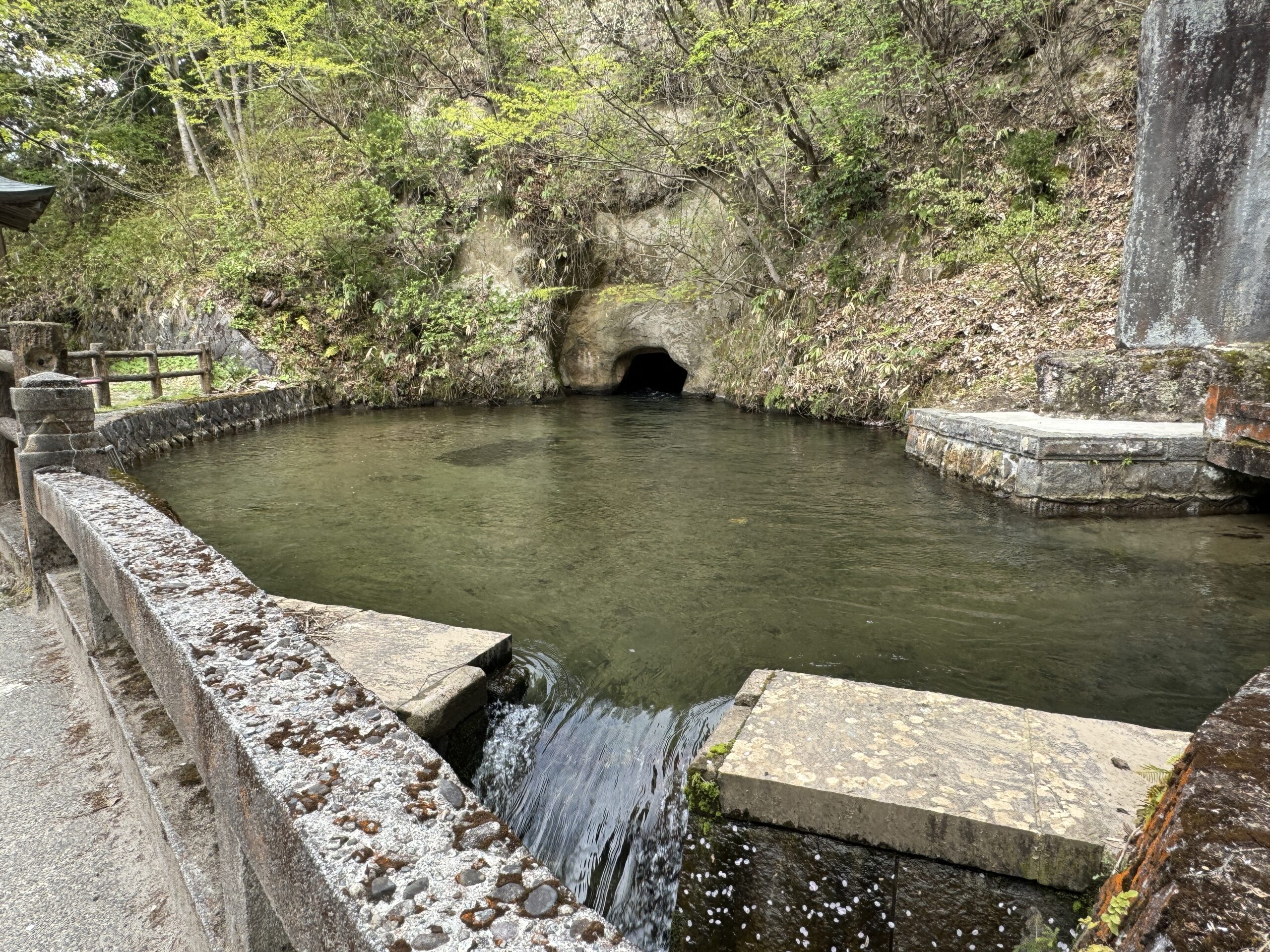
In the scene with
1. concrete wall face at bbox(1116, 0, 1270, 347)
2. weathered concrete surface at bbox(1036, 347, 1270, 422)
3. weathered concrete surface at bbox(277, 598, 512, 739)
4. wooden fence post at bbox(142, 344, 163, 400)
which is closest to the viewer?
weathered concrete surface at bbox(277, 598, 512, 739)

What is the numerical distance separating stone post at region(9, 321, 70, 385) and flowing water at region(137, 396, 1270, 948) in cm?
195

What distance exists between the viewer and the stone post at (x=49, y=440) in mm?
3482

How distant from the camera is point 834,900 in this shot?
213 cm

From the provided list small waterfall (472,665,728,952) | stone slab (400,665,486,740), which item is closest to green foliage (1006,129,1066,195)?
small waterfall (472,665,728,952)

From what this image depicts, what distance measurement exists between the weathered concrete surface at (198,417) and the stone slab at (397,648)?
21.7 ft

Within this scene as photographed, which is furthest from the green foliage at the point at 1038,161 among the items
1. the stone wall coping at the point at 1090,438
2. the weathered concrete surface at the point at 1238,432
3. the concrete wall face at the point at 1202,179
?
the weathered concrete surface at the point at 1238,432

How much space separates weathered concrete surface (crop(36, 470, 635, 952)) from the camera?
903mm

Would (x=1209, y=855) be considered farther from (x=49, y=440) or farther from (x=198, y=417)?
(x=198, y=417)

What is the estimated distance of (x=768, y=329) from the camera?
1407 centimetres

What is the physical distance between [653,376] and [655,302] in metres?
4.17

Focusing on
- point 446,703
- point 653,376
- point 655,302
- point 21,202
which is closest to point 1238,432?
point 446,703

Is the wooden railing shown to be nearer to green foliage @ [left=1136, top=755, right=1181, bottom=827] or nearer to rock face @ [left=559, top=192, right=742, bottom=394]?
rock face @ [left=559, top=192, right=742, bottom=394]

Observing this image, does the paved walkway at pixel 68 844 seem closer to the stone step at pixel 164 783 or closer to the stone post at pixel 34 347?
the stone step at pixel 164 783

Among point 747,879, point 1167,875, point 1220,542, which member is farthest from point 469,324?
point 1167,875
